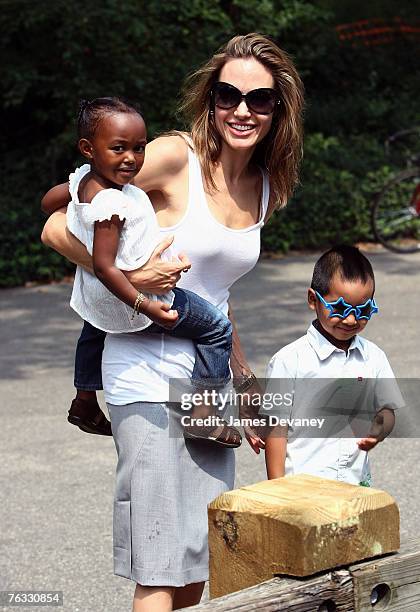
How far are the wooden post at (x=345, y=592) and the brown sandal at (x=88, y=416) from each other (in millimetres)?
1491

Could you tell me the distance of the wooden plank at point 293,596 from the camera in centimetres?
195

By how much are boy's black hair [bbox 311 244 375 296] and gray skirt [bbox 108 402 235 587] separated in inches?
22.3

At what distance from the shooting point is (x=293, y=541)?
2016mm

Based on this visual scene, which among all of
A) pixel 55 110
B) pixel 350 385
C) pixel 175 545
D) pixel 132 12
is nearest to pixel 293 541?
pixel 175 545

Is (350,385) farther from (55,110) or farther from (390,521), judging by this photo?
(55,110)

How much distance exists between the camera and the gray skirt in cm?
314

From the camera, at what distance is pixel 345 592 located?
2.03m

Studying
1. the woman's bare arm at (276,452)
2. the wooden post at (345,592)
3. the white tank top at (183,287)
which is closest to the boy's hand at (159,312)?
the white tank top at (183,287)

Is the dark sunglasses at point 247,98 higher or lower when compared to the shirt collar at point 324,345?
higher

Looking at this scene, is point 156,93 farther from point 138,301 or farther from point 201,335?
point 138,301

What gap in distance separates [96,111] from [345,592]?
1509 mm

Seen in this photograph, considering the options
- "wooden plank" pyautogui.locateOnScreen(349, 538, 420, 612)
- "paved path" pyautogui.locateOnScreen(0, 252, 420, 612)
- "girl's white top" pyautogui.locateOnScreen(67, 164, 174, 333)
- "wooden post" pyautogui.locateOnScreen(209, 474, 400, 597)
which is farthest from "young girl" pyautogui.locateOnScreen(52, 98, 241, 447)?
"paved path" pyautogui.locateOnScreen(0, 252, 420, 612)

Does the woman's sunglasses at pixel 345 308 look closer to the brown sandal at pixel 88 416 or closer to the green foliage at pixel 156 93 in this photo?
the brown sandal at pixel 88 416

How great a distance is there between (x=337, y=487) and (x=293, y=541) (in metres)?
0.20
